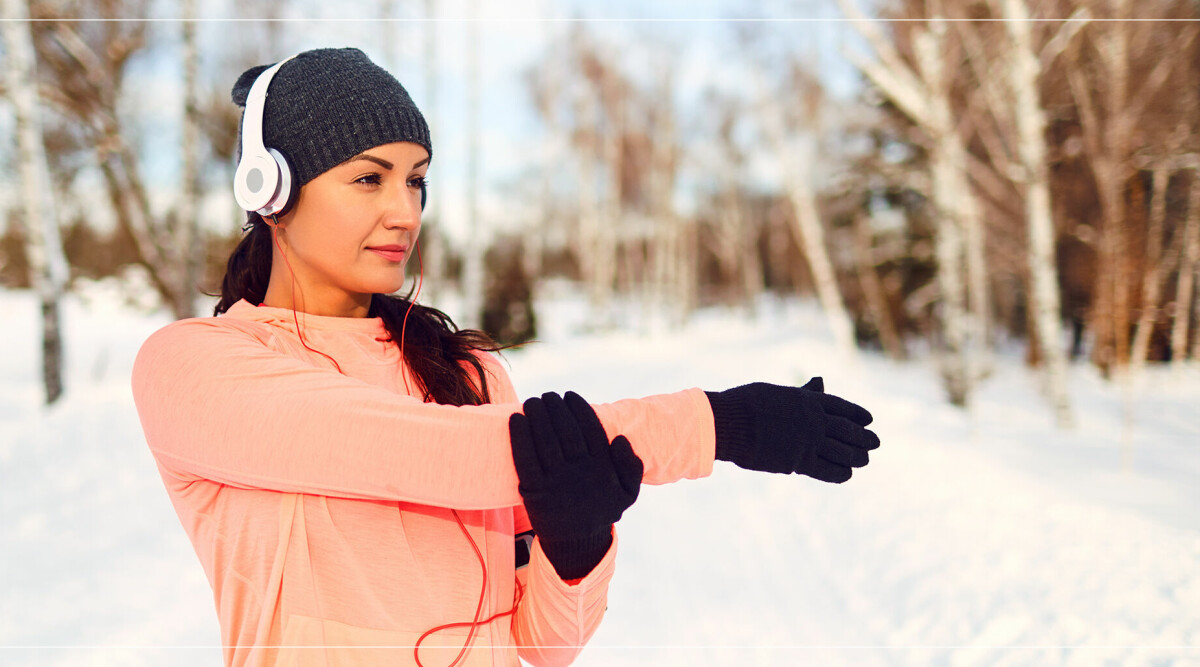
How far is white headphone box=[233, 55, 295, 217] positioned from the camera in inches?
49.3

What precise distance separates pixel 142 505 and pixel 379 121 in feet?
17.5

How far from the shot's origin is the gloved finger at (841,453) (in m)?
1.00

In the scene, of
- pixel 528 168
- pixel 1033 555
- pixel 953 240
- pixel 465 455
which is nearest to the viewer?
pixel 465 455

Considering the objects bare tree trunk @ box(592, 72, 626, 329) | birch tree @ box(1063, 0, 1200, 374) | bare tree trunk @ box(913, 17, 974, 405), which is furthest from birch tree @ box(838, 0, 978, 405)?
bare tree trunk @ box(592, 72, 626, 329)

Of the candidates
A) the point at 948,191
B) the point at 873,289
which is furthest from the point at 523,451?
the point at 873,289

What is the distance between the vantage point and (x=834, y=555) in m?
4.80

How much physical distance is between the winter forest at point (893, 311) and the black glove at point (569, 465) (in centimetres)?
86

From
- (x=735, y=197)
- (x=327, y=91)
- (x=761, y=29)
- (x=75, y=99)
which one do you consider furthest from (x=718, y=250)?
(x=327, y=91)

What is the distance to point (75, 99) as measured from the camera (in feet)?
34.6

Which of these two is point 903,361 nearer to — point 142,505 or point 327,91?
point 142,505

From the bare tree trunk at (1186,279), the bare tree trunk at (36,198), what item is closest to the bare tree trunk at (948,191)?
the bare tree trunk at (1186,279)

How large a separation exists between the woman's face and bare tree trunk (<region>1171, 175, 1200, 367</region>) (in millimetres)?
5865

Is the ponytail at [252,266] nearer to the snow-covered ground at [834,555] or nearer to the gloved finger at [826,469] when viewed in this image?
the gloved finger at [826,469]

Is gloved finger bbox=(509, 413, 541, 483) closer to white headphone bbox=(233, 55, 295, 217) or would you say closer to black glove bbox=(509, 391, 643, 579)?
black glove bbox=(509, 391, 643, 579)
